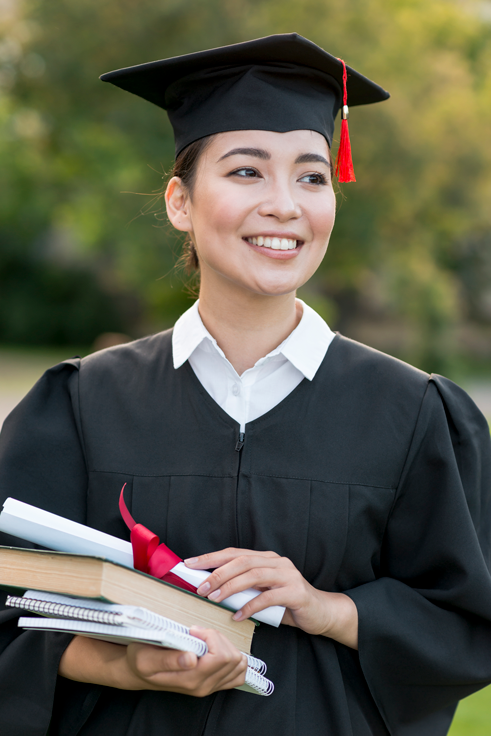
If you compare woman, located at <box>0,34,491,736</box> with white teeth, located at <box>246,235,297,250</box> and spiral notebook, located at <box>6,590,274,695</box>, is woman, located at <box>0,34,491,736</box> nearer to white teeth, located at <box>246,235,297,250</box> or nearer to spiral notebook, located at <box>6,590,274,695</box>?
white teeth, located at <box>246,235,297,250</box>

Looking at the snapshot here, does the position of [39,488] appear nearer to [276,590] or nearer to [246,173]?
[276,590]

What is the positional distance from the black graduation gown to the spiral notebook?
293 mm

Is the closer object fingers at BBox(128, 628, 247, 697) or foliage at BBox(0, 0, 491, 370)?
fingers at BBox(128, 628, 247, 697)

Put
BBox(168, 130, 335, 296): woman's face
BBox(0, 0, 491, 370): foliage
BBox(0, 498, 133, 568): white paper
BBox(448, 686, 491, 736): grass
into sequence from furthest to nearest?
BBox(0, 0, 491, 370): foliage
BBox(448, 686, 491, 736): grass
BBox(168, 130, 335, 296): woman's face
BBox(0, 498, 133, 568): white paper

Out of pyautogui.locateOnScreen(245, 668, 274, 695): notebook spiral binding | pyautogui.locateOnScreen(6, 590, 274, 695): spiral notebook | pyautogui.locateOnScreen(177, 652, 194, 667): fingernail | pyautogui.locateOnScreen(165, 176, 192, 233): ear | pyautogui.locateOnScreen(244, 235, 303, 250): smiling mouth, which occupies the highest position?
pyautogui.locateOnScreen(165, 176, 192, 233): ear

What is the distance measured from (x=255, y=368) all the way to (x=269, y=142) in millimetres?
540

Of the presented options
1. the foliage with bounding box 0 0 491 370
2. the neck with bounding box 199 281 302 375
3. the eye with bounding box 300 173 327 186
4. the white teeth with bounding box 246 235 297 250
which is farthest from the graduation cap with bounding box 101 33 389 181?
the foliage with bounding box 0 0 491 370

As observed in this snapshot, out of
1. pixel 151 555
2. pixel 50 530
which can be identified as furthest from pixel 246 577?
pixel 50 530

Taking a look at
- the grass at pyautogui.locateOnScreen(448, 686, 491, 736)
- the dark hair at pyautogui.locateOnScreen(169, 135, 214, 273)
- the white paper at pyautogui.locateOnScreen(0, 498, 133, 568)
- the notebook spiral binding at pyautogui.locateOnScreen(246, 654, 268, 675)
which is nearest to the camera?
the white paper at pyautogui.locateOnScreen(0, 498, 133, 568)

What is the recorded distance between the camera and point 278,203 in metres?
1.69

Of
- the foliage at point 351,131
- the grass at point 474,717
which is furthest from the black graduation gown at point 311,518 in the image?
the foliage at point 351,131

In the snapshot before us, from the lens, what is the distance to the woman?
171cm

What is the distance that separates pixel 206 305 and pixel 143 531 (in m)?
0.66

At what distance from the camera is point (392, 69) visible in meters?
15.7
